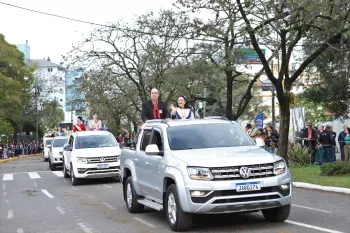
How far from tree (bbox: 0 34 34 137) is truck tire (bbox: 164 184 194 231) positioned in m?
53.8

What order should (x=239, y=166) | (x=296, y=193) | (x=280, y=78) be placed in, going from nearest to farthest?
1. (x=239, y=166)
2. (x=296, y=193)
3. (x=280, y=78)

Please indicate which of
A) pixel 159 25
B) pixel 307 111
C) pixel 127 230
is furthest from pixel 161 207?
pixel 307 111

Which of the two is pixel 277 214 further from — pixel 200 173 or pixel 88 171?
pixel 88 171

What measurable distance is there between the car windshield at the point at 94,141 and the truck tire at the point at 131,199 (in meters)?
7.94

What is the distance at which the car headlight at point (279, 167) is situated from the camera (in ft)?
28.2

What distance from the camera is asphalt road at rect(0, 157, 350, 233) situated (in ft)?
29.9

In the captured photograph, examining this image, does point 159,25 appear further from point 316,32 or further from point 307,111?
point 307,111

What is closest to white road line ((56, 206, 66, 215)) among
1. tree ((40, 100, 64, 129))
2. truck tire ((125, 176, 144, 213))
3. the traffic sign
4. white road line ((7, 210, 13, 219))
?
white road line ((7, 210, 13, 219))

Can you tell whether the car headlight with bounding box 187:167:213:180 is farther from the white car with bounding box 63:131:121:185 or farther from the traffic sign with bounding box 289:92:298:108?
the traffic sign with bounding box 289:92:298:108

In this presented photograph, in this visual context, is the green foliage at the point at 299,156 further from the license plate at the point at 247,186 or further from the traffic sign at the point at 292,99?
the license plate at the point at 247,186

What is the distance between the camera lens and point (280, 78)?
2028 cm

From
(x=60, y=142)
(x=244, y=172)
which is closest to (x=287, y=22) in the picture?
(x=244, y=172)

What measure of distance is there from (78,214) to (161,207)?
2.62 meters

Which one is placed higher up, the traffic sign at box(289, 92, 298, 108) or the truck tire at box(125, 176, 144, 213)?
the traffic sign at box(289, 92, 298, 108)
